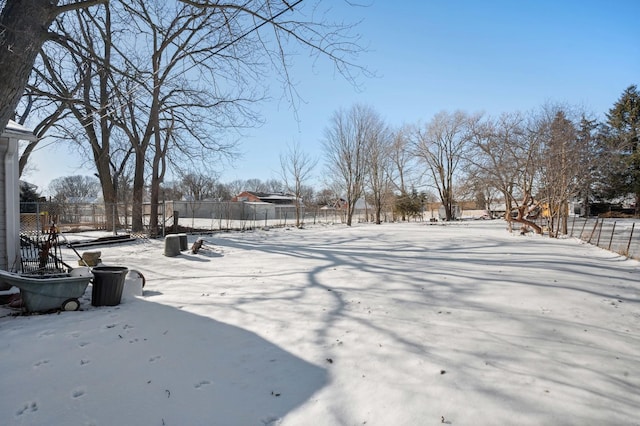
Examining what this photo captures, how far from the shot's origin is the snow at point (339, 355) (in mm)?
2562

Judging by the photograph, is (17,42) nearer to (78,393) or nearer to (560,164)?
(78,393)

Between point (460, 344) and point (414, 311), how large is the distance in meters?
1.21

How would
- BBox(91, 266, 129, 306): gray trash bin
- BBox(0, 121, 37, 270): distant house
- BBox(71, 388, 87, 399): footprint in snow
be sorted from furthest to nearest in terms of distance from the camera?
BBox(0, 121, 37, 270): distant house
BBox(91, 266, 129, 306): gray trash bin
BBox(71, 388, 87, 399): footprint in snow

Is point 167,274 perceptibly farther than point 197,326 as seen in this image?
Yes

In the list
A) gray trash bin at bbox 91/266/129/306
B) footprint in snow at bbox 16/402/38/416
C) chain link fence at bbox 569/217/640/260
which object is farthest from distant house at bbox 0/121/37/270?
chain link fence at bbox 569/217/640/260

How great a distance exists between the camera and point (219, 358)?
3512 millimetres

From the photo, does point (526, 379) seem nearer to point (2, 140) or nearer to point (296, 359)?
point (296, 359)

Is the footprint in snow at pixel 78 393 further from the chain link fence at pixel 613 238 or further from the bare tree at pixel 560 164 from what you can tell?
the bare tree at pixel 560 164

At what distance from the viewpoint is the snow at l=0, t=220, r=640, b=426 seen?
8.41 feet

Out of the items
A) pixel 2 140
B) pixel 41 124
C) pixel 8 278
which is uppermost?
pixel 41 124

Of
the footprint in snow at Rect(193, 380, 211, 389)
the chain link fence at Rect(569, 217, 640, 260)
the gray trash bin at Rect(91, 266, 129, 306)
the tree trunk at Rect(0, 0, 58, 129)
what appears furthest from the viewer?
the chain link fence at Rect(569, 217, 640, 260)

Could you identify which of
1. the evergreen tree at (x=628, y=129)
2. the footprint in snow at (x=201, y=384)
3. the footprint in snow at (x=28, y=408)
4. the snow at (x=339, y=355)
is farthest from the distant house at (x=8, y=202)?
the evergreen tree at (x=628, y=129)

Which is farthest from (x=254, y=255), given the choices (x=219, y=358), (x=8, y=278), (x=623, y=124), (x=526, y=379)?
(x=623, y=124)

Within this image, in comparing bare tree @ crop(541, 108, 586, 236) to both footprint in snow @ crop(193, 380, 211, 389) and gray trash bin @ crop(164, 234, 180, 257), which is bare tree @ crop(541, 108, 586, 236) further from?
footprint in snow @ crop(193, 380, 211, 389)
